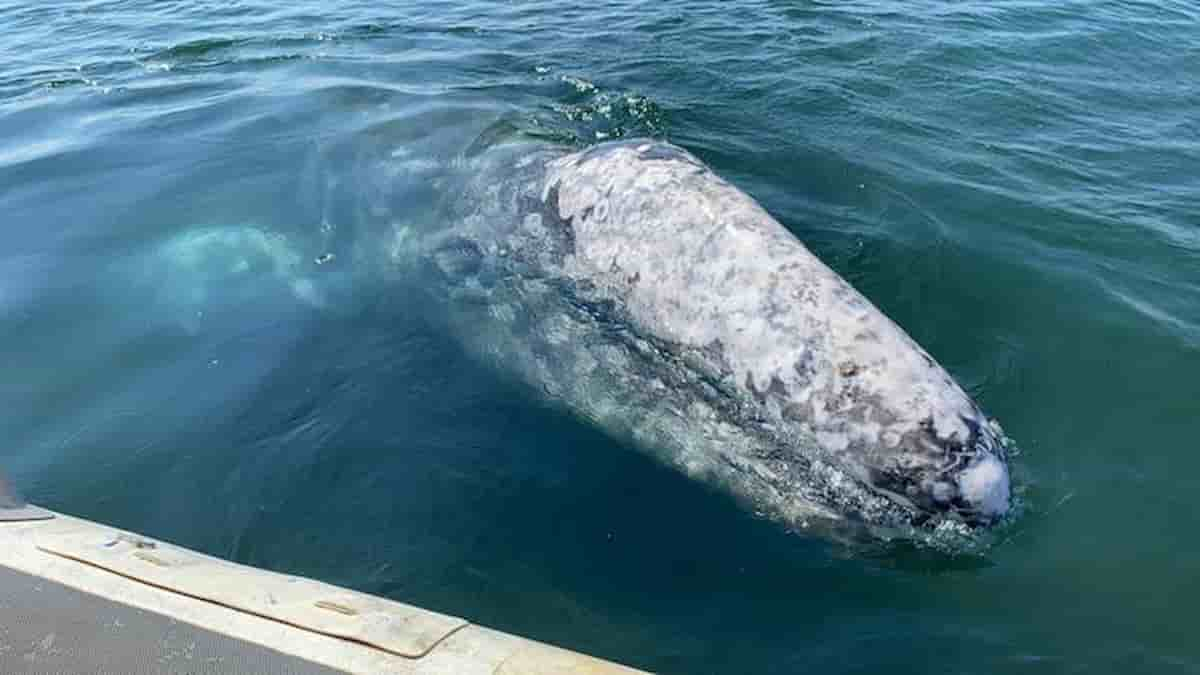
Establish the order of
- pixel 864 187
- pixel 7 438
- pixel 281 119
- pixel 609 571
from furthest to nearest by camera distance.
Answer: pixel 281 119 < pixel 864 187 < pixel 7 438 < pixel 609 571

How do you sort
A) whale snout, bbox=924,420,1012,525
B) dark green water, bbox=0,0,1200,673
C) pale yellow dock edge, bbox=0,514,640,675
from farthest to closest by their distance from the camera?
whale snout, bbox=924,420,1012,525 → dark green water, bbox=0,0,1200,673 → pale yellow dock edge, bbox=0,514,640,675

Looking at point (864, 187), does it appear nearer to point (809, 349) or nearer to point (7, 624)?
point (809, 349)

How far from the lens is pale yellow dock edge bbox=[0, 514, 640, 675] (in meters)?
3.77

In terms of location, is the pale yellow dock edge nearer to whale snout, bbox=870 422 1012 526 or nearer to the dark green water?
the dark green water

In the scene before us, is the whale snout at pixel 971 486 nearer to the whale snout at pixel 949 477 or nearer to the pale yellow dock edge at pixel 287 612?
the whale snout at pixel 949 477

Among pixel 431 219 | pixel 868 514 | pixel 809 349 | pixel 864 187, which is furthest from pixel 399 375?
pixel 864 187

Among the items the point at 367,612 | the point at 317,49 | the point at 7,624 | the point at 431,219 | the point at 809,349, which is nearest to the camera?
the point at 7,624

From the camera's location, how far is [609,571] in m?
5.57

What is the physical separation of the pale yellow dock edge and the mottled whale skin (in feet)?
7.79

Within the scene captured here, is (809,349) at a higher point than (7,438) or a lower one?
higher

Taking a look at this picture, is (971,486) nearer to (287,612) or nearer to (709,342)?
(709,342)

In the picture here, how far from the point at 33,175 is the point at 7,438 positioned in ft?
17.4

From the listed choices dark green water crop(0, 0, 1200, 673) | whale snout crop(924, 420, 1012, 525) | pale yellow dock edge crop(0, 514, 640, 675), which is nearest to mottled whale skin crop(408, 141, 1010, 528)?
whale snout crop(924, 420, 1012, 525)

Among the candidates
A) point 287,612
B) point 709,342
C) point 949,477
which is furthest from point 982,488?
point 287,612
